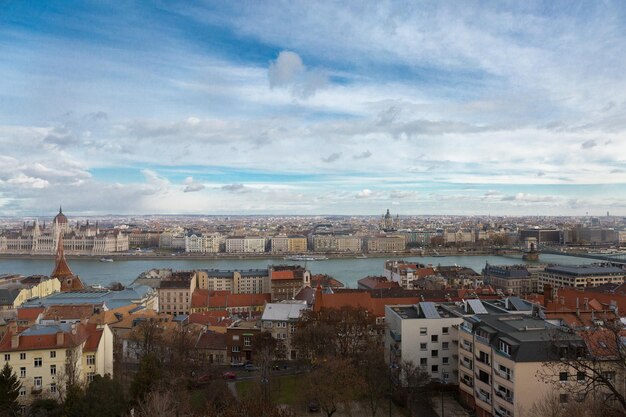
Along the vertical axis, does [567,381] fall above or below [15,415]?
above

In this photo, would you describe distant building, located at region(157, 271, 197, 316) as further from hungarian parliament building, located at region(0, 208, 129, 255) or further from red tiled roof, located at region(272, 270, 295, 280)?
hungarian parliament building, located at region(0, 208, 129, 255)

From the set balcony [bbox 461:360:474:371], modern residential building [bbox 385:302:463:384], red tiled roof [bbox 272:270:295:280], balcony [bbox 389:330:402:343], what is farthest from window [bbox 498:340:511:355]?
red tiled roof [bbox 272:270:295:280]

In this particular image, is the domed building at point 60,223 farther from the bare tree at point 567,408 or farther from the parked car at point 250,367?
the bare tree at point 567,408

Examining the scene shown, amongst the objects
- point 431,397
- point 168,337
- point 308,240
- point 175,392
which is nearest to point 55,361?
point 175,392

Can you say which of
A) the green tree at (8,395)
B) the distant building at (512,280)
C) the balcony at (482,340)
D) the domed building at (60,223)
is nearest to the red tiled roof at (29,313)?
the green tree at (8,395)

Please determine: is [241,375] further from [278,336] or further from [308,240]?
[308,240]

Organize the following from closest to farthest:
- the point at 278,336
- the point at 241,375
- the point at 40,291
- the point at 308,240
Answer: the point at 241,375, the point at 278,336, the point at 40,291, the point at 308,240
